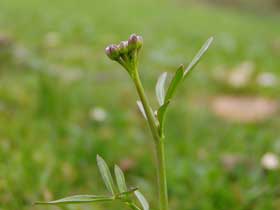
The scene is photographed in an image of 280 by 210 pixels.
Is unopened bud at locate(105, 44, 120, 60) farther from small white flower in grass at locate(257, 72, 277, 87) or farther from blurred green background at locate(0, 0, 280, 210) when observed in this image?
small white flower in grass at locate(257, 72, 277, 87)

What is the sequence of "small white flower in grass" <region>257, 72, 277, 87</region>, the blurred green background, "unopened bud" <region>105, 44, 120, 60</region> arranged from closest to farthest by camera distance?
"unopened bud" <region>105, 44, 120, 60</region>, the blurred green background, "small white flower in grass" <region>257, 72, 277, 87</region>

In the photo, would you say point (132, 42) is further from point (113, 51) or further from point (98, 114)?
point (98, 114)

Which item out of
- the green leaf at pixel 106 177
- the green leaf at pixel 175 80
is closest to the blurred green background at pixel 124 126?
the green leaf at pixel 106 177

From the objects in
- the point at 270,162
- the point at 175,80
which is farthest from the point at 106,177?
the point at 270,162

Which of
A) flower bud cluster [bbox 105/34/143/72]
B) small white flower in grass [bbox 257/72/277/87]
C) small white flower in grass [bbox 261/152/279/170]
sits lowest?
small white flower in grass [bbox 257/72/277/87]

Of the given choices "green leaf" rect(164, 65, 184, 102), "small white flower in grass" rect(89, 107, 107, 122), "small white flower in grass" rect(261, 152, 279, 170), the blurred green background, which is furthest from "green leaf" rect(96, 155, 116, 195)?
"small white flower in grass" rect(89, 107, 107, 122)

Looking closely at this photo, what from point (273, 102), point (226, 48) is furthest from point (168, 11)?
point (273, 102)

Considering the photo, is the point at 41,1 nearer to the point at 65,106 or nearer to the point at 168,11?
the point at 168,11
